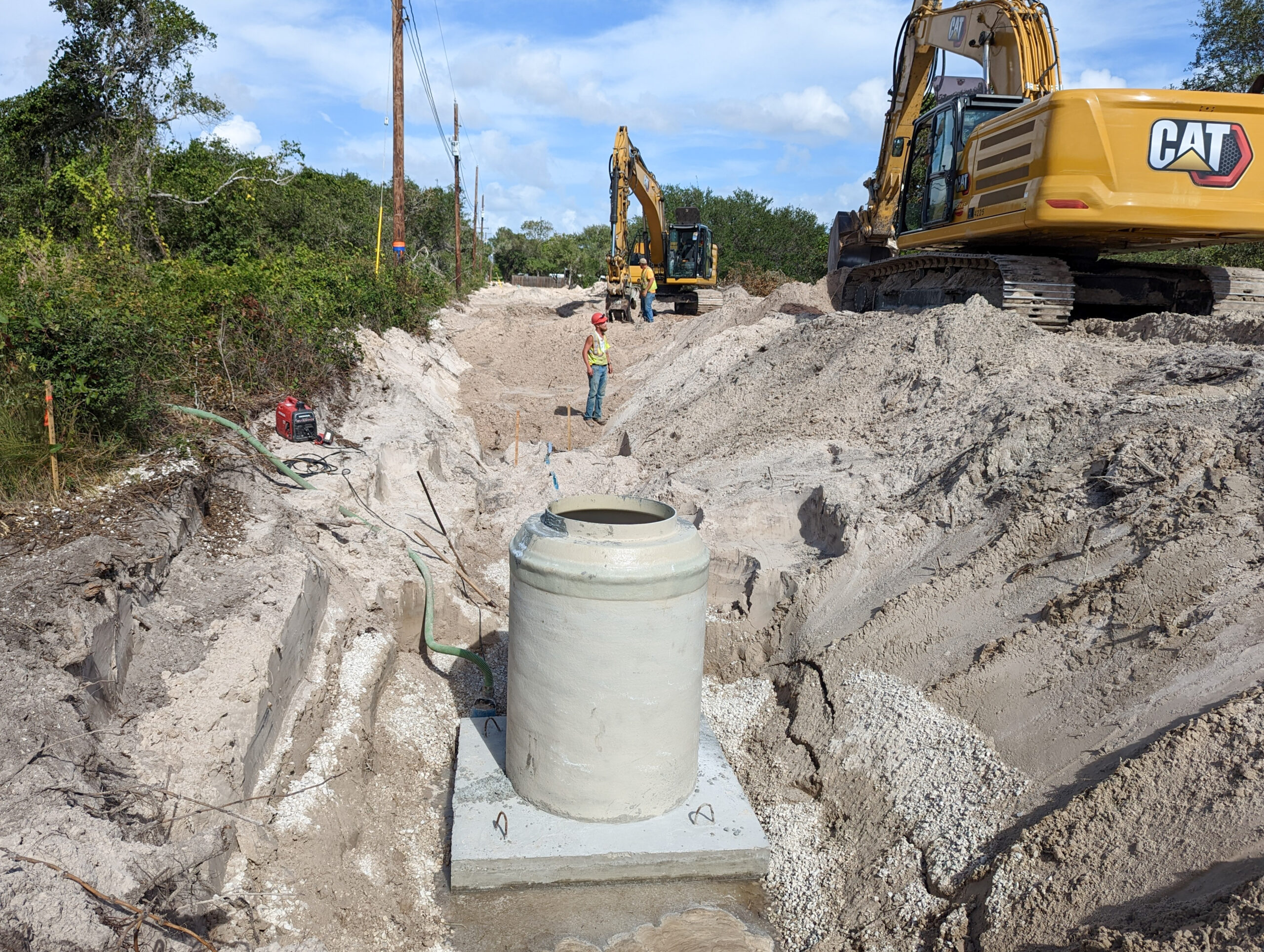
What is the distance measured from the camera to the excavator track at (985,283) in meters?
8.80

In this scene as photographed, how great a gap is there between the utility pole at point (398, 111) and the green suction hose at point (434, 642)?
527 inches

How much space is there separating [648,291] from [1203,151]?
14.1 meters

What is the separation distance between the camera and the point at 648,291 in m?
20.6

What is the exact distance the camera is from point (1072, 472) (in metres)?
5.13

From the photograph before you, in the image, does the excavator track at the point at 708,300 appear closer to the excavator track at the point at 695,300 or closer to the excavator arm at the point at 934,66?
the excavator track at the point at 695,300

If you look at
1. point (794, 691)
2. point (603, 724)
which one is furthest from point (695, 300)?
point (603, 724)

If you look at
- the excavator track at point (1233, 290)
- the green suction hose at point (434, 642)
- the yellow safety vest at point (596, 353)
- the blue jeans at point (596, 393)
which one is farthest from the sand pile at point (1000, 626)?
the blue jeans at point (596, 393)

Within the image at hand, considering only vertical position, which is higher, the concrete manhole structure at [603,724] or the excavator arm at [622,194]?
the excavator arm at [622,194]

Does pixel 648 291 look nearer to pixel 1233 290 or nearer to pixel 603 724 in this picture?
pixel 1233 290

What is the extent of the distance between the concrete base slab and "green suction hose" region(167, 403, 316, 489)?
3.01m

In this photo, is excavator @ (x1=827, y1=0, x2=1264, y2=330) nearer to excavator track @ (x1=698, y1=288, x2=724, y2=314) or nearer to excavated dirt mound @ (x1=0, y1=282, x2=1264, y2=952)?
excavated dirt mound @ (x1=0, y1=282, x2=1264, y2=952)

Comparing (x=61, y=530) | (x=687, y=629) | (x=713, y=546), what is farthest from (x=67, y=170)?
(x=687, y=629)

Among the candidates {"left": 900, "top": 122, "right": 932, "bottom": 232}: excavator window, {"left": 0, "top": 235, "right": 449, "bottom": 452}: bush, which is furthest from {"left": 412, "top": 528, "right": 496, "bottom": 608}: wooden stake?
{"left": 900, "top": 122, "right": 932, "bottom": 232}: excavator window

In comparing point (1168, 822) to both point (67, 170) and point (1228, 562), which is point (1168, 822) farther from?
point (67, 170)
